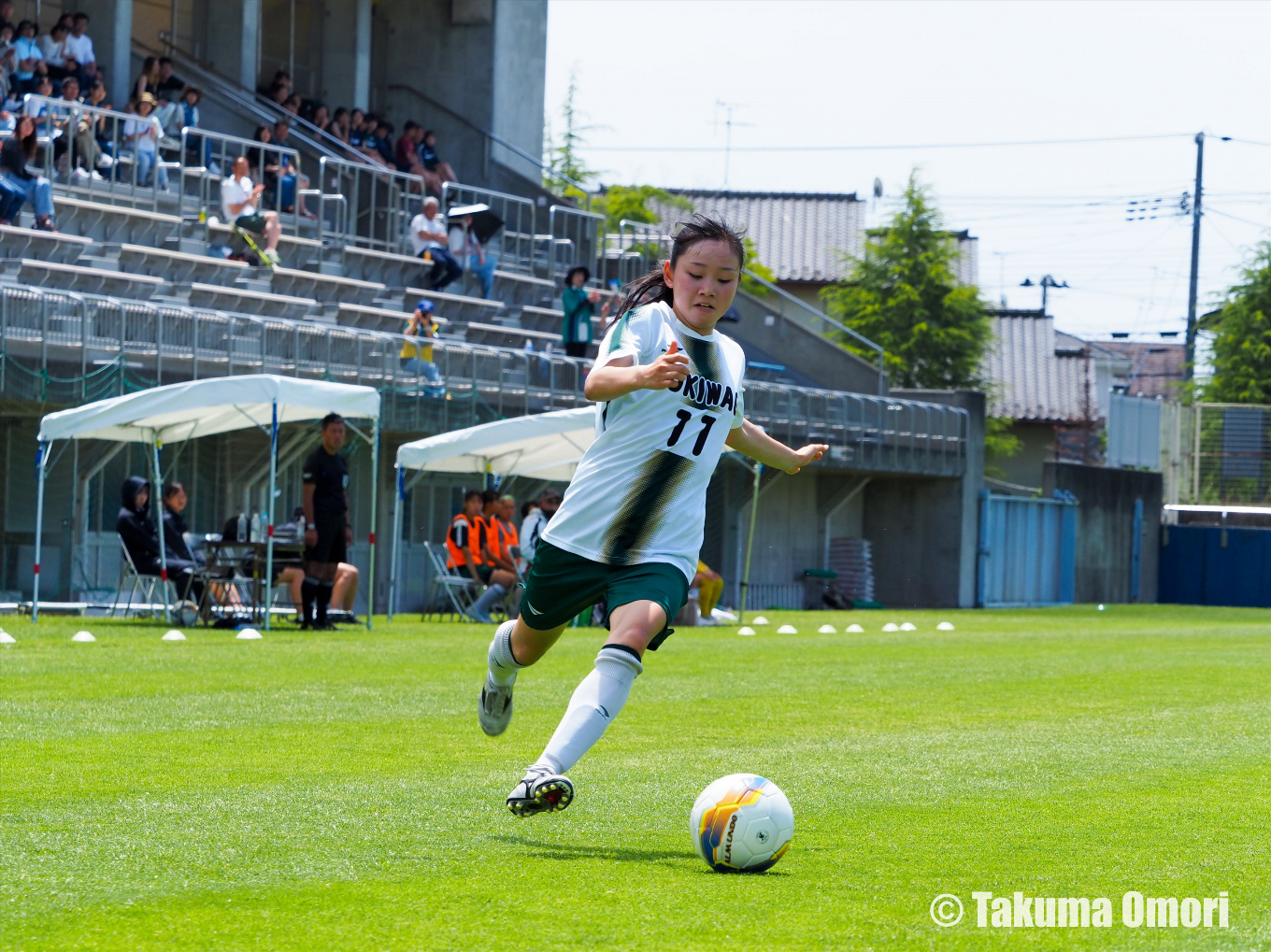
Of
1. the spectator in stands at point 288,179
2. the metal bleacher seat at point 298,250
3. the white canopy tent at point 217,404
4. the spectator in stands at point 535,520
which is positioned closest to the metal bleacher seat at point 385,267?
the metal bleacher seat at point 298,250

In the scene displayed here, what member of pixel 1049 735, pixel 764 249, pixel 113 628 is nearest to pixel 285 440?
pixel 113 628

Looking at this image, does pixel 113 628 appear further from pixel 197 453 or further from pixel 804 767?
pixel 804 767

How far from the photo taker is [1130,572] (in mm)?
42375

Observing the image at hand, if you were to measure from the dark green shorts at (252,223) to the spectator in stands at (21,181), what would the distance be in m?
3.52

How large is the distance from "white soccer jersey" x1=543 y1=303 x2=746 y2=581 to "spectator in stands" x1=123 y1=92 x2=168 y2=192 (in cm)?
2130

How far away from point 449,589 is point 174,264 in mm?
6589

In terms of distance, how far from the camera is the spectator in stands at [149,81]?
91.2 ft

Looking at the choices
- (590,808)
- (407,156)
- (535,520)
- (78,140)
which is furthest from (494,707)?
(407,156)

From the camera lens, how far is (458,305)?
101 ft

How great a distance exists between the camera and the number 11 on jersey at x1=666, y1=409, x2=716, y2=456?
6273 mm

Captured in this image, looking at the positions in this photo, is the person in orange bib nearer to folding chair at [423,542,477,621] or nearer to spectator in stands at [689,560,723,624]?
folding chair at [423,542,477,621]

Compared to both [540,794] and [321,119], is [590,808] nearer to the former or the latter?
[540,794]

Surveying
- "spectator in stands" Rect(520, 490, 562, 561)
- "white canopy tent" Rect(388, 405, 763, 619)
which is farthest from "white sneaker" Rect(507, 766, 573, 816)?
"spectator in stands" Rect(520, 490, 562, 561)

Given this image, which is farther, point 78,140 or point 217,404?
point 78,140
